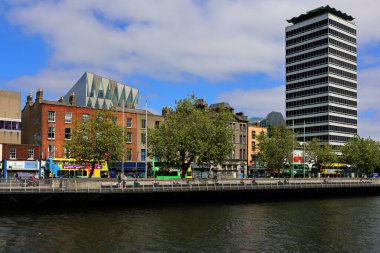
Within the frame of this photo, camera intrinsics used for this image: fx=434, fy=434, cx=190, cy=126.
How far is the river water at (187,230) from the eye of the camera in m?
32.0

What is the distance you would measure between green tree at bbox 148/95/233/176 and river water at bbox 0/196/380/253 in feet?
65.3

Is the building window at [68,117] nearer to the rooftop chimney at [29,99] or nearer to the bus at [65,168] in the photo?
the bus at [65,168]

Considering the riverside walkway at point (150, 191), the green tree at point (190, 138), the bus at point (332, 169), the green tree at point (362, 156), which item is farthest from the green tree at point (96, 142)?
the green tree at point (362, 156)

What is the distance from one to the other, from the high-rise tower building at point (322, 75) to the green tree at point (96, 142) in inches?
3983

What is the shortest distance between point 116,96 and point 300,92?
7130 cm

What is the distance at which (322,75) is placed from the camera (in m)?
160

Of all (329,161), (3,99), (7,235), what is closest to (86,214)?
(7,235)

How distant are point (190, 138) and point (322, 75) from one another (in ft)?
329

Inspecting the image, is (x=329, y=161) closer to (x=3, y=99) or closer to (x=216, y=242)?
(x=3, y=99)

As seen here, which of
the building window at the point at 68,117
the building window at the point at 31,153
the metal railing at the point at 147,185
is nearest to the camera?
the metal railing at the point at 147,185

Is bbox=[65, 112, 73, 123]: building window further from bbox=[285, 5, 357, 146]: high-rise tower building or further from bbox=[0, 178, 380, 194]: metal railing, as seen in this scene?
bbox=[285, 5, 357, 146]: high-rise tower building

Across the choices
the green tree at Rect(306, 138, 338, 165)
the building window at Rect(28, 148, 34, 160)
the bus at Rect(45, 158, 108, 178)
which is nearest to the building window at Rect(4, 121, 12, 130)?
the building window at Rect(28, 148, 34, 160)

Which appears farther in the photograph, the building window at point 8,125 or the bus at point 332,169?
the bus at point 332,169

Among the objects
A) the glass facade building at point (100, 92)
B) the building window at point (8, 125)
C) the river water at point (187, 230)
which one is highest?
the glass facade building at point (100, 92)
